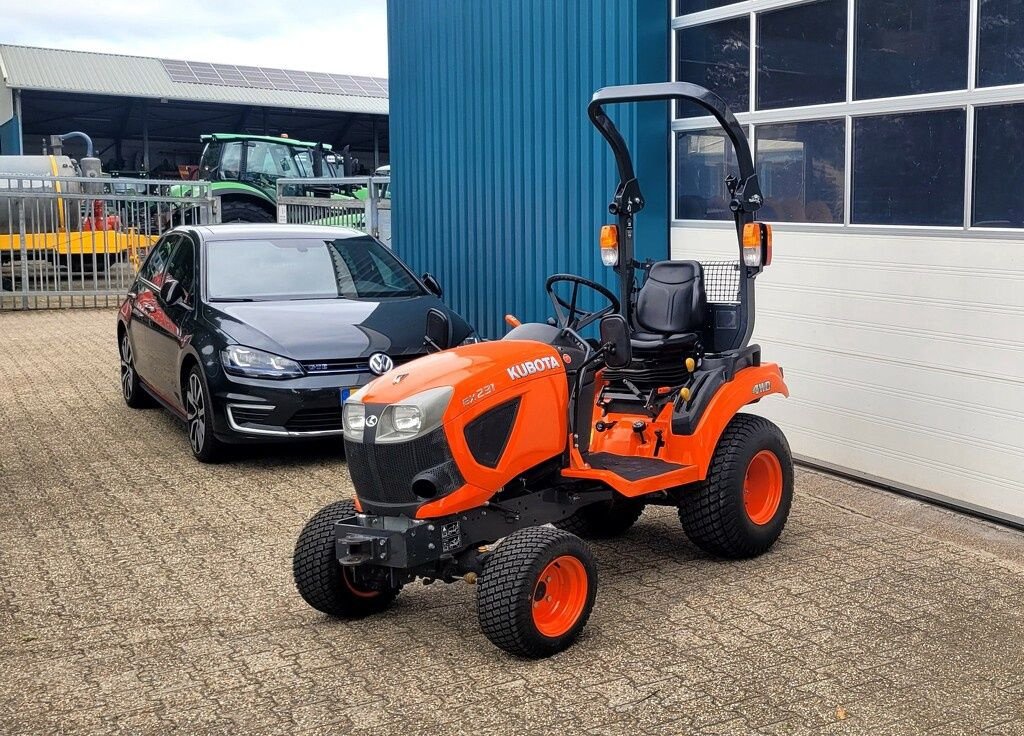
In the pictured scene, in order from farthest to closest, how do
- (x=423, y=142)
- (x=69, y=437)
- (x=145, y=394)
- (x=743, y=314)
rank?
(x=423, y=142)
(x=145, y=394)
(x=69, y=437)
(x=743, y=314)

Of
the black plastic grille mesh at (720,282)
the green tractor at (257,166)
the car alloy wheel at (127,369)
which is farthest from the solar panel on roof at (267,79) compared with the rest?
the black plastic grille mesh at (720,282)

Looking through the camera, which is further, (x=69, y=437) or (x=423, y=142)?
(x=423, y=142)

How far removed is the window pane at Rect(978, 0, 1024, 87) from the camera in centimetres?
609

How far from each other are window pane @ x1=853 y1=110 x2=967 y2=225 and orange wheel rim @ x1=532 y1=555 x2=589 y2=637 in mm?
3272

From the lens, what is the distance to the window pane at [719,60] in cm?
809

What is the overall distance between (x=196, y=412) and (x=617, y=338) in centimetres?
407

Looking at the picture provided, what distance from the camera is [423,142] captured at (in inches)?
479

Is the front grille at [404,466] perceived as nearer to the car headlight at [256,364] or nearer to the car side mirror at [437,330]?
the car side mirror at [437,330]

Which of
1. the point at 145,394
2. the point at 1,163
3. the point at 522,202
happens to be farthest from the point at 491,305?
the point at 1,163

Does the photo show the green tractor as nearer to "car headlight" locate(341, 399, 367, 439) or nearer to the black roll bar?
the black roll bar

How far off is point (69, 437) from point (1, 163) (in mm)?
14010

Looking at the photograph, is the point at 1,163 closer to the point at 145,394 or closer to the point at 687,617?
the point at 145,394

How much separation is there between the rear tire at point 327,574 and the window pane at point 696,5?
4935 mm

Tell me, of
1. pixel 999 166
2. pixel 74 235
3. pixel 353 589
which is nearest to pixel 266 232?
pixel 353 589
